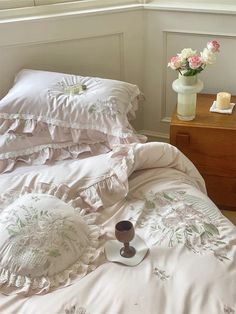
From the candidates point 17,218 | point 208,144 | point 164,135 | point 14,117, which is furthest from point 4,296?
point 164,135

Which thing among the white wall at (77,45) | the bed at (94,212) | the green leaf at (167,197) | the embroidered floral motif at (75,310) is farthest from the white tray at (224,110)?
the embroidered floral motif at (75,310)

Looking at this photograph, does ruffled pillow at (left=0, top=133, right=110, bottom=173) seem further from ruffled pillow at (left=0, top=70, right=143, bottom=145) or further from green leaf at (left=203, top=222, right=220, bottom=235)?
green leaf at (left=203, top=222, right=220, bottom=235)

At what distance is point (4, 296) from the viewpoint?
126 centimetres

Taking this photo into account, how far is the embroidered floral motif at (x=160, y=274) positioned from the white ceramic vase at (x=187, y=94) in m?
0.99

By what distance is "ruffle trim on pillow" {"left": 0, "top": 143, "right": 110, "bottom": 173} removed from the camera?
184cm

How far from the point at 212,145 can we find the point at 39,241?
1.09 m

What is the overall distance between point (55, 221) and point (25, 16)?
125 cm

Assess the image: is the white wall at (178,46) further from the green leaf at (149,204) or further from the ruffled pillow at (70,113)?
the green leaf at (149,204)

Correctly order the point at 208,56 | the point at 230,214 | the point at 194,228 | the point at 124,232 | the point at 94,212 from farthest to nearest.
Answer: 1. the point at 230,214
2. the point at 208,56
3. the point at 94,212
4. the point at 194,228
5. the point at 124,232

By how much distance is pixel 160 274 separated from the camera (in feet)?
4.16

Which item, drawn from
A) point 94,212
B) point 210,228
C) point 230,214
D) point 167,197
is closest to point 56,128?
point 94,212

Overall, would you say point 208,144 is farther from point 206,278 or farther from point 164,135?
point 206,278

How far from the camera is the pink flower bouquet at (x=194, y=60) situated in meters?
1.96

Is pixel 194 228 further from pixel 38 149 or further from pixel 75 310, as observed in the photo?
pixel 38 149
